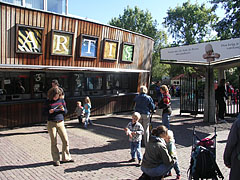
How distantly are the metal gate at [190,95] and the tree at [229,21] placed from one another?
14150mm

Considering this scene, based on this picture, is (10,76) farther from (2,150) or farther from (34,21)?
(2,150)

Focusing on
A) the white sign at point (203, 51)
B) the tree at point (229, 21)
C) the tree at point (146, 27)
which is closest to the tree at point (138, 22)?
the tree at point (146, 27)

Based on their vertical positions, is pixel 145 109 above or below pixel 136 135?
above

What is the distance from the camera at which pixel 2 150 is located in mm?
6215

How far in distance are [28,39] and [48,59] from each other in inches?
43.4

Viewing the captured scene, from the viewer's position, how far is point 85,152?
6184 millimetres

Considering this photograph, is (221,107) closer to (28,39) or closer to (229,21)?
(28,39)

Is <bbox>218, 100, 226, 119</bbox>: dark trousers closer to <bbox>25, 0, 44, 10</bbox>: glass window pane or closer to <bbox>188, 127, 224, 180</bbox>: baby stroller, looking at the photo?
<bbox>188, 127, 224, 180</bbox>: baby stroller

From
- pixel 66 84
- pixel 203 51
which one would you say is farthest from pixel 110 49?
pixel 203 51

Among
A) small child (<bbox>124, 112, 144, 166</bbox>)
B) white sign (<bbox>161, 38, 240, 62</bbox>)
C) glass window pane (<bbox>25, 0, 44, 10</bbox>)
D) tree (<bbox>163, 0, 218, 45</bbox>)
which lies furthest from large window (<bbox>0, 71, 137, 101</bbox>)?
tree (<bbox>163, 0, 218, 45</bbox>)

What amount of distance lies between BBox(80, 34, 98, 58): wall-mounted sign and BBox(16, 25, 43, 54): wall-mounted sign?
78.7 inches

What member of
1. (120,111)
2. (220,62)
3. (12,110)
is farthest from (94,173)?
(120,111)

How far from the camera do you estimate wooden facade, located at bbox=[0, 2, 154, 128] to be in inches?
313

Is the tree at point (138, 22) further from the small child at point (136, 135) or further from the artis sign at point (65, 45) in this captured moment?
the small child at point (136, 135)
